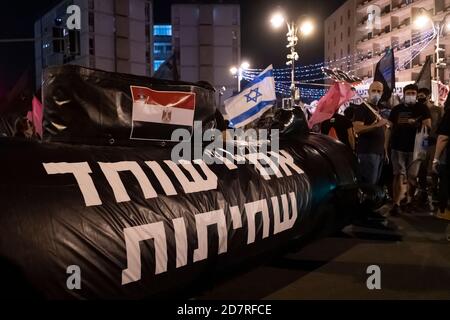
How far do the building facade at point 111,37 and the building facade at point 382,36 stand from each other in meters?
21.3

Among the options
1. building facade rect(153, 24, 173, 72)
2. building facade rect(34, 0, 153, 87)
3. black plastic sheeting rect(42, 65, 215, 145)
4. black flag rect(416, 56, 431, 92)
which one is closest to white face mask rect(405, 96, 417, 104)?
black flag rect(416, 56, 431, 92)

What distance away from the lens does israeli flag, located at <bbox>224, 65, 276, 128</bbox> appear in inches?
241

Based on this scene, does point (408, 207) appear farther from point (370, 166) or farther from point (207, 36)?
point (207, 36)

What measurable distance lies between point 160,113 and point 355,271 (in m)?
2.31

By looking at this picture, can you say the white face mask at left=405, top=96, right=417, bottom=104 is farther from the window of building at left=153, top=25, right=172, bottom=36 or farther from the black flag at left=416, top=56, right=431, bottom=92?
the window of building at left=153, top=25, right=172, bottom=36

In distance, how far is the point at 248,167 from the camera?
3.20 metres

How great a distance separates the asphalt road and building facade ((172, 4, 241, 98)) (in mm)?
34545

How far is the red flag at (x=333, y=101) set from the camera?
6938 millimetres

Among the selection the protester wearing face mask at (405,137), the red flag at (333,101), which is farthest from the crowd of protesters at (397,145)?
the red flag at (333,101)

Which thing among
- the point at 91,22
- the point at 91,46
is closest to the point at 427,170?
the point at 91,46

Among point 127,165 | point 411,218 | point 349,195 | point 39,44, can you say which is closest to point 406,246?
point 349,195

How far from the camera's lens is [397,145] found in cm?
645

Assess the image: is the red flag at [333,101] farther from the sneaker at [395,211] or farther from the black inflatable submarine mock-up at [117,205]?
the black inflatable submarine mock-up at [117,205]

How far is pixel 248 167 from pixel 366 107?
11.5 feet
